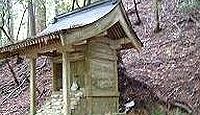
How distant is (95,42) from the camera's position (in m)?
9.49

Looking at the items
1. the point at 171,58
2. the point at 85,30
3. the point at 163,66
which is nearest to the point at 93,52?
the point at 85,30

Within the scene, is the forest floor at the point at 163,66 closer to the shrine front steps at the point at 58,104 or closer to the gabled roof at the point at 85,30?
the gabled roof at the point at 85,30

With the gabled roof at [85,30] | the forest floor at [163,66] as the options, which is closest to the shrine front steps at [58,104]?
the gabled roof at [85,30]

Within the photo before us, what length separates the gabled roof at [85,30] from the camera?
8062 millimetres

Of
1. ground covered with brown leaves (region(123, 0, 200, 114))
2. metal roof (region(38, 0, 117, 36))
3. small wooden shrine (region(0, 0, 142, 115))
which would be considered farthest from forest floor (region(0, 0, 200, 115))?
metal roof (region(38, 0, 117, 36))

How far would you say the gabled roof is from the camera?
8062 mm

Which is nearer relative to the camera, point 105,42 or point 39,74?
point 105,42

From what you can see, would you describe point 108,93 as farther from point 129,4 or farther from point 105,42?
point 129,4

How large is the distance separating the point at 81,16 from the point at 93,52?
1.89 meters

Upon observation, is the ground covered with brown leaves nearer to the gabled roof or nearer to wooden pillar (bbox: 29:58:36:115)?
the gabled roof

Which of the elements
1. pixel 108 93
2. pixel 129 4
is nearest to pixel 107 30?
pixel 108 93

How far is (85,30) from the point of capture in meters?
8.48

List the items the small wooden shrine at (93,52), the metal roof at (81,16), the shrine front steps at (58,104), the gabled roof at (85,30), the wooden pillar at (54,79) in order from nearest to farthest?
1. the gabled roof at (85,30)
2. the small wooden shrine at (93,52)
3. the shrine front steps at (58,104)
4. the metal roof at (81,16)
5. the wooden pillar at (54,79)

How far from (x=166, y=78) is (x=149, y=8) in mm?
6996
